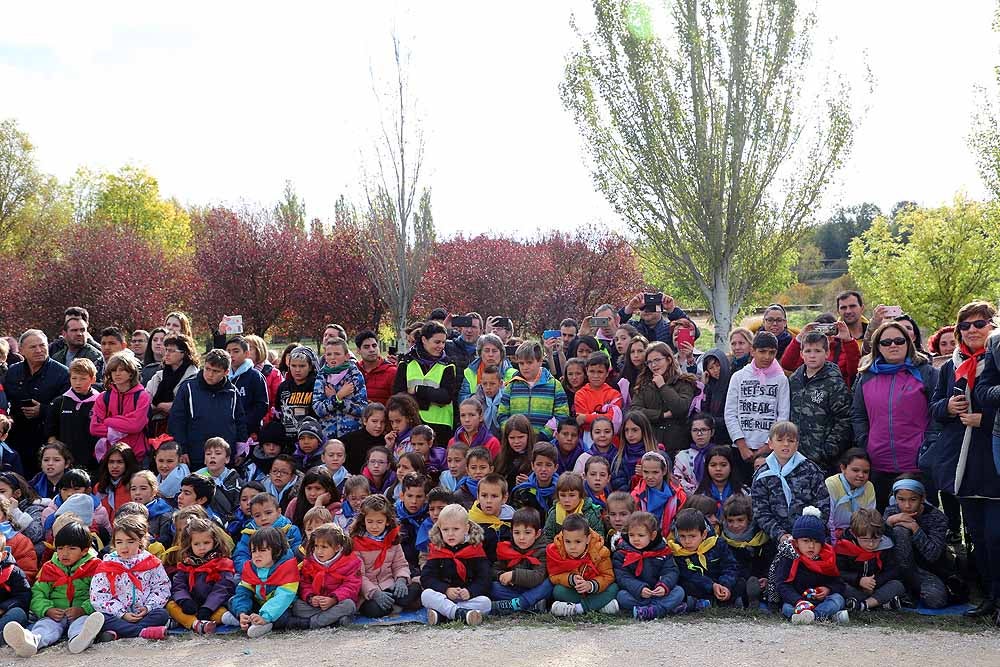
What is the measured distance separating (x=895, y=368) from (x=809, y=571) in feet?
5.21

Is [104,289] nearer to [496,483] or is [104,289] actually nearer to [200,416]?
[200,416]

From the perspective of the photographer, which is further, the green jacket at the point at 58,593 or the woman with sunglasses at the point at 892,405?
the woman with sunglasses at the point at 892,405

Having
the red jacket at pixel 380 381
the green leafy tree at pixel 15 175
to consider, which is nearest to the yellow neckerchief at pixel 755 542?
the red jacket at pixel 380 381

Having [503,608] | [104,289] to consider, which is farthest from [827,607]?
[104,289]

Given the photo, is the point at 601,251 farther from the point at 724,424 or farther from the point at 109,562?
the point at 109,562

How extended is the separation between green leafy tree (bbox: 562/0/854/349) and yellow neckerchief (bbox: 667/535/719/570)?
38.9 feet

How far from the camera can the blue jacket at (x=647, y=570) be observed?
5.50 m

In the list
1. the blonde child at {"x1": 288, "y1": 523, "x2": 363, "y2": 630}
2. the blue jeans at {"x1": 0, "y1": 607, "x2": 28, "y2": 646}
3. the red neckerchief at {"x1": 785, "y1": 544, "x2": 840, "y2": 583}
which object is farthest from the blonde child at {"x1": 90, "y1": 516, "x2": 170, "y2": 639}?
the red neckerchief at {"x1": 785, "y1": 544, "x2": 840, "y2": 583}

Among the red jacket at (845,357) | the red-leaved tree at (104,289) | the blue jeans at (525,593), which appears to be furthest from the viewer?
the red-leaved tree at (104,289)

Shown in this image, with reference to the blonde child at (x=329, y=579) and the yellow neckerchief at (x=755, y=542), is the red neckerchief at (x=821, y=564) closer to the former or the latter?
the yellow neckerchief at (x=755, y=542)

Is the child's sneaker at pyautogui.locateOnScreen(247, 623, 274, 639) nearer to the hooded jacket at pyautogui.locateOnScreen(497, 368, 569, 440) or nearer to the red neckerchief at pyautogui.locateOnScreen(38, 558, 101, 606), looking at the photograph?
the red neckerchief at pyautogui.locateOnScreen(38, 558, 101, 606)

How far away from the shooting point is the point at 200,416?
6898 millimetres

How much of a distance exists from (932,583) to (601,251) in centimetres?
1785

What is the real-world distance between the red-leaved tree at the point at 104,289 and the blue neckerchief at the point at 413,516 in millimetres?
17489
